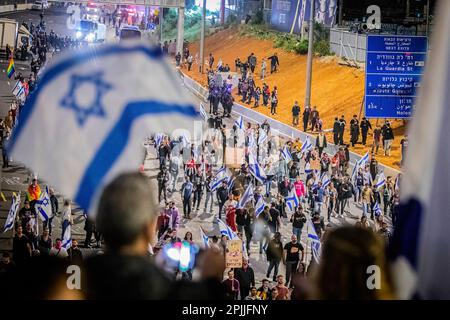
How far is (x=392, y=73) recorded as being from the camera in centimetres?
2423

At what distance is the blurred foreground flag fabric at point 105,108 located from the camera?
3881mm

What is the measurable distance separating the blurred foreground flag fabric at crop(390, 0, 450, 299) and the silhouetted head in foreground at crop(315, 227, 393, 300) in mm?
713

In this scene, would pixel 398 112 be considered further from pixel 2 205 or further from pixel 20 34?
pixel 20 34

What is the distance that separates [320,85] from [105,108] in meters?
41.3

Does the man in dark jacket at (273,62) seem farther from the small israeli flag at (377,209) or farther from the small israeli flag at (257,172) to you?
the small israeli flag at (377,209)

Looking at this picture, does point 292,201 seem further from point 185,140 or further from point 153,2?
point 153,2

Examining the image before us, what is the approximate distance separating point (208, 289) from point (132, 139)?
3.39ft

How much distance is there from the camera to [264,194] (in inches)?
920

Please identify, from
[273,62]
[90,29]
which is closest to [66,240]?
[273,62]

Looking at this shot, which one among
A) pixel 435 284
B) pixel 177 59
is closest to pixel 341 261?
pixel 435 284

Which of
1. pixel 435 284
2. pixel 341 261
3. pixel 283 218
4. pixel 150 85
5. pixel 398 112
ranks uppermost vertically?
pixel 150 85

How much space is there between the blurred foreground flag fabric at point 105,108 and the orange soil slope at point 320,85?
25.5m

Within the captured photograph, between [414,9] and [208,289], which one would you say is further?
[414,9]

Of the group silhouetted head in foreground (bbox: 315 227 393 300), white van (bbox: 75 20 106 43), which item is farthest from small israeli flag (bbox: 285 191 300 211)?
white van (bbox: 75 20 106 43)
